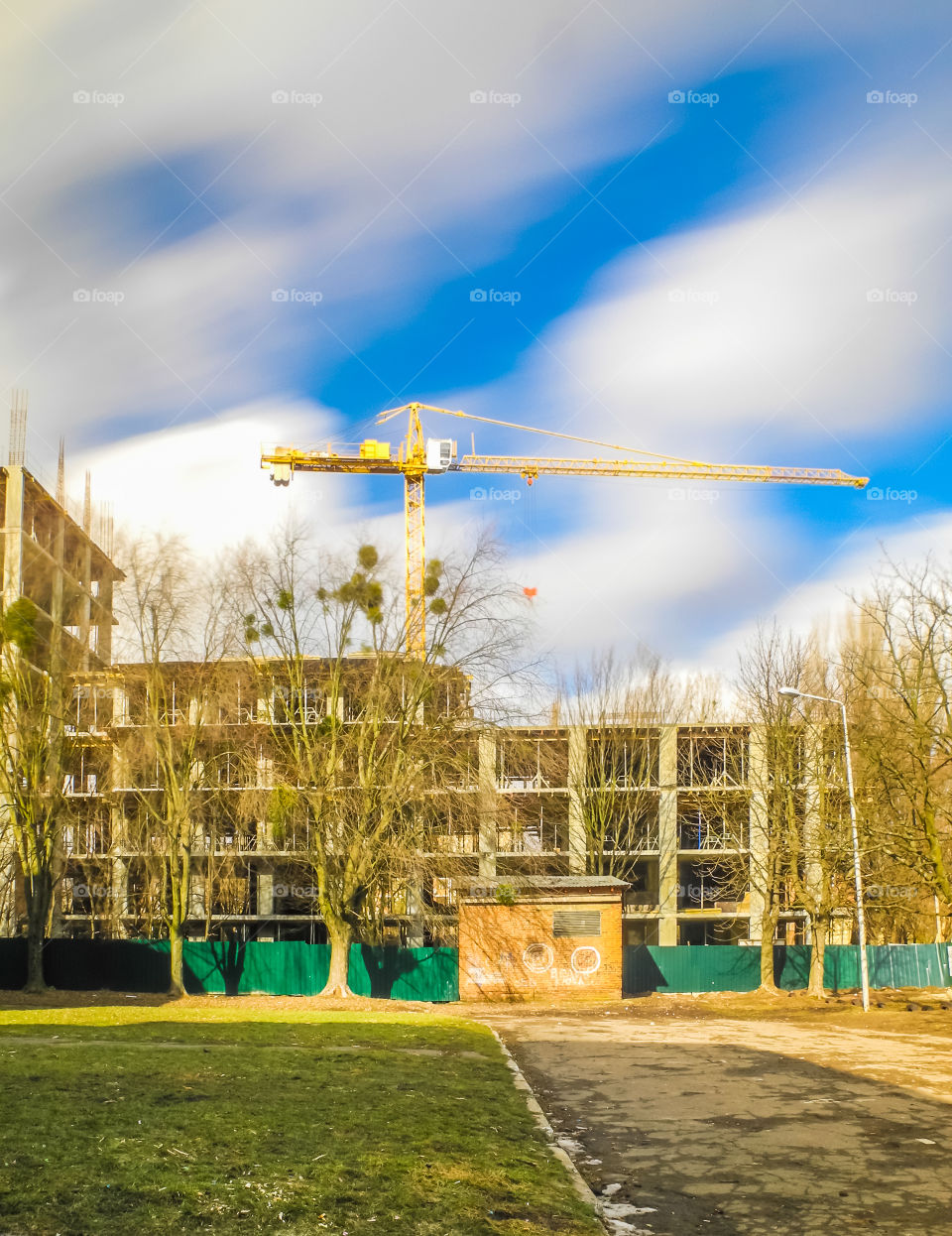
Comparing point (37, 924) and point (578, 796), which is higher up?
point (578, 796)

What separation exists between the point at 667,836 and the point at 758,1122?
44.2 m

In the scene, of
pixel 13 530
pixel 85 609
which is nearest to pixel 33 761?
pixel 85 609

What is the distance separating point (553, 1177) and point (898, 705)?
34.4 metres

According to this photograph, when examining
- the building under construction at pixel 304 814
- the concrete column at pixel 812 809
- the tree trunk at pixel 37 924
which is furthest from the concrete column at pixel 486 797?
the tree trunk at pixel 37 924

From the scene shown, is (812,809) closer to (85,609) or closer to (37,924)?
(37,924)

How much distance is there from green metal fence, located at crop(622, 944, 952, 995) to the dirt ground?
15.7 m

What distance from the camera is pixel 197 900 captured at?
53.4 meters

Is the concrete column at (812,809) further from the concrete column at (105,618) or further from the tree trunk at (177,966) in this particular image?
the concrete column at (105,618)

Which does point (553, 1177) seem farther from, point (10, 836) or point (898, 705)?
point (10, 836)

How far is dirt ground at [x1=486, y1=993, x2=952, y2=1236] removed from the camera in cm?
898

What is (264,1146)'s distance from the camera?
928 centimetres

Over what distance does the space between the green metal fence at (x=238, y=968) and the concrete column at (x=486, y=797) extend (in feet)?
15.7

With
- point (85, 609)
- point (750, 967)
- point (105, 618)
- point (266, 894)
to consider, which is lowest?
point (750, 967)

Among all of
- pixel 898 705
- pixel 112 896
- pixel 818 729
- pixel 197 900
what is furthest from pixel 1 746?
pixel 898 705
